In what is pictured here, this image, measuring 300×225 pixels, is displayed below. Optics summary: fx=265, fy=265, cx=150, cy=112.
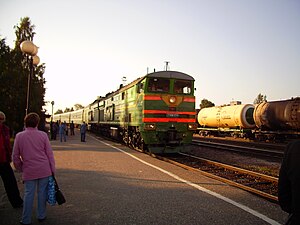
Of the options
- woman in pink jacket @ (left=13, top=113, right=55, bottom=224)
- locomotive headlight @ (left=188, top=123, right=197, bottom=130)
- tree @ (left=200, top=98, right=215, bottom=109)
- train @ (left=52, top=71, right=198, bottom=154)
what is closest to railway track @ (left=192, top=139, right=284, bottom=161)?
locomotive headlight @ (left=188, top=123, right=197, bottom=130)

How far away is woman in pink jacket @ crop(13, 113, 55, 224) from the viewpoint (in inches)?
165

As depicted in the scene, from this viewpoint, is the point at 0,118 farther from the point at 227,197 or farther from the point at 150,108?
the point at 150,108

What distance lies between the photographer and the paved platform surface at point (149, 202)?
4.54 meters

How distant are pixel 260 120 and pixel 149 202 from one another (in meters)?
20.3

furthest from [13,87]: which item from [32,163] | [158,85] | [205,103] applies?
[205,103]

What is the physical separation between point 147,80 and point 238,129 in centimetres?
1700

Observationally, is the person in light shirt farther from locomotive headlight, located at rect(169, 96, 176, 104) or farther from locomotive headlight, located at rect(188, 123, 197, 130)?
locomotive headlight, located at rect(188, 123, 197, 130)

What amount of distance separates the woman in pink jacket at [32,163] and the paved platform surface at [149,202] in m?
0.41

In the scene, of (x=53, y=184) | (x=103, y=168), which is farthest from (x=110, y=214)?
(x=103, y=168)

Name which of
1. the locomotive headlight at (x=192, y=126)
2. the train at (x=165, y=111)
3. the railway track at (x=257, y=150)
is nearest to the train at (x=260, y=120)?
the railway track at (x=257, y=150)

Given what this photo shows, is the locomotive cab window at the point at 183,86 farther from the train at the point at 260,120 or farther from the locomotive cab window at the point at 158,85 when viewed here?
the train at the point at 260,120

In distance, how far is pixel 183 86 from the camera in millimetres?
13250

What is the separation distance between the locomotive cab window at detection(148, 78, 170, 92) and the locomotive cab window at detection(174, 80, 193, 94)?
1.41 feet

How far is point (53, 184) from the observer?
438cm
